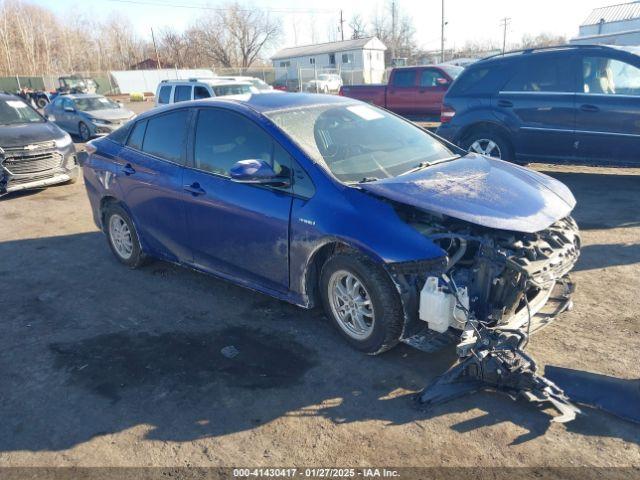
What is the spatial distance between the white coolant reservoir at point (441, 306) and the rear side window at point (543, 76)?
616 centimetres

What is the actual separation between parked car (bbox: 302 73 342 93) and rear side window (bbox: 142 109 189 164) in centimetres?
2726

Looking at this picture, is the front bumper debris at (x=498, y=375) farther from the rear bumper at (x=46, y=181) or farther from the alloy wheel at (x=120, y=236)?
the rear bumper at (x=46, y=181)

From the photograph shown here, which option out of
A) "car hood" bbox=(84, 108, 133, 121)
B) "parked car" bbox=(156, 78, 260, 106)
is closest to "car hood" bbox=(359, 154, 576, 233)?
"parked car" bbox=(156, 78, 260, 106)

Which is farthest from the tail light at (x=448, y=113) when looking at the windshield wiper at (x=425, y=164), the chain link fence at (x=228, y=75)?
the chain link fence at (x=228, y=75)

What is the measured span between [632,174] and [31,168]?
10.5 meters

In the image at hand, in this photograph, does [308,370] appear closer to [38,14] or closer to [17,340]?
[17,340]

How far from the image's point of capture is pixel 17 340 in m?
4.20

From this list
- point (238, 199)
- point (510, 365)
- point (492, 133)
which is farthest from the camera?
point (492, 133)

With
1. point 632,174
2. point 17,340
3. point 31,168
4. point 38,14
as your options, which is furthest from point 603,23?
point 38,14

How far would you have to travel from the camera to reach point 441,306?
3105 mm

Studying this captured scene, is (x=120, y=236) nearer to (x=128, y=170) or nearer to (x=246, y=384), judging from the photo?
(x=128, y=170)

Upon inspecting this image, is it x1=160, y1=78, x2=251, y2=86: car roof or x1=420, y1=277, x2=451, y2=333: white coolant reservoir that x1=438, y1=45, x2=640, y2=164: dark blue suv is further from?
x1=160, y1=78, x2=251, y2=86: car roof

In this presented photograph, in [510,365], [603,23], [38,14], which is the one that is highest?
[38,14]

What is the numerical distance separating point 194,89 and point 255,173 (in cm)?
1064
